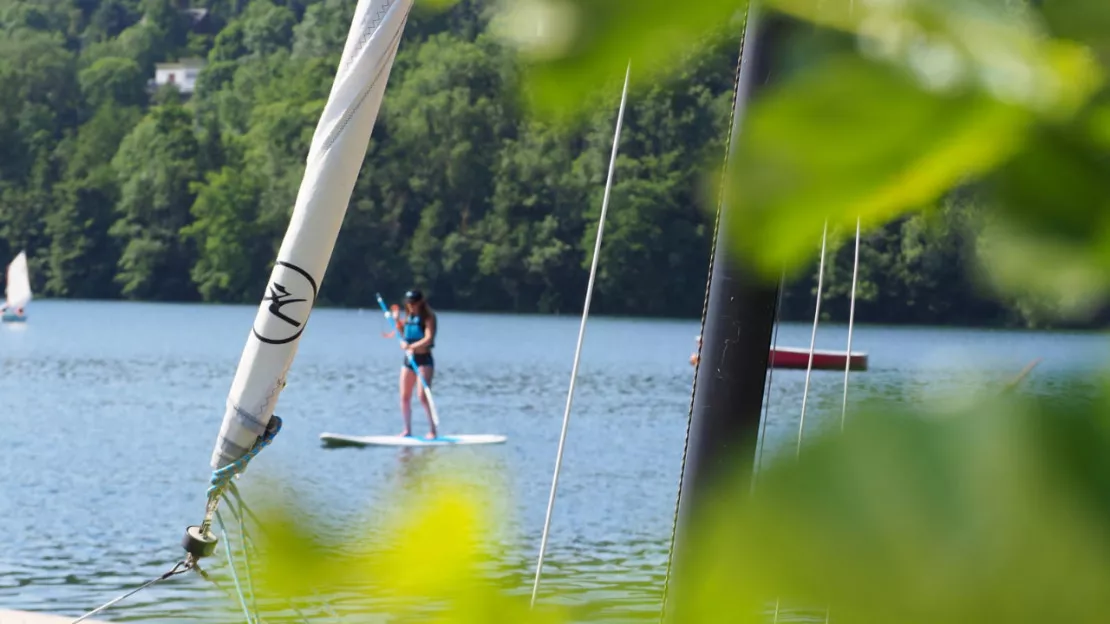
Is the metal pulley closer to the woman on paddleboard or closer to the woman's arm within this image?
the woman on paddleboard

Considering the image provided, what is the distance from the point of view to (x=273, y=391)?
10.2 feet

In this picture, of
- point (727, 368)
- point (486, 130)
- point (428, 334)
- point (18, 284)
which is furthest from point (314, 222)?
point (18, 284)

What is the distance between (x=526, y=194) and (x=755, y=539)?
79 cm

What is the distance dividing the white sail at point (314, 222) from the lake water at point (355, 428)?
39 cm

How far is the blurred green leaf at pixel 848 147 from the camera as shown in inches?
6.6

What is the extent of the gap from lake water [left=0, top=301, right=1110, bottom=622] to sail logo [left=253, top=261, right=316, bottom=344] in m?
0.40

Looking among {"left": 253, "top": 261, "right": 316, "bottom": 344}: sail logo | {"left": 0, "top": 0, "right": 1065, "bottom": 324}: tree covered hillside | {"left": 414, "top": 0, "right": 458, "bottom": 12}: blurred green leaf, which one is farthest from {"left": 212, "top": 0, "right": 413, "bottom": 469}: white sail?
{"left": 414, "top": 0, "right": 458, "bottom": 12}: blurred green leaf

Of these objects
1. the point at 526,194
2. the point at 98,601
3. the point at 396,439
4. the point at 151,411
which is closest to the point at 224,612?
the point at 526,194

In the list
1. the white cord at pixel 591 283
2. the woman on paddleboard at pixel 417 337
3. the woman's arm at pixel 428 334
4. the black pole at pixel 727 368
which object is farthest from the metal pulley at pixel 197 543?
the woman's arm at pixel 428 334

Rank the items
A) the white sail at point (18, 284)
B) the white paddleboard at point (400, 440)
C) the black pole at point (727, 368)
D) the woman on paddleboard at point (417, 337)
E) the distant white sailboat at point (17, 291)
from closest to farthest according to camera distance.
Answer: the black pole at point (727, 368), the woman on paddleboard at point (417, 337), the white paddleboard at point (400, 440), the white sail at point (18, 284), the distant white sailboat at point (17, 291)

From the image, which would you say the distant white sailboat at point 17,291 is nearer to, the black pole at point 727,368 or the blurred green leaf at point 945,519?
the black pole at point 727,368

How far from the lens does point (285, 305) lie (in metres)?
3.01

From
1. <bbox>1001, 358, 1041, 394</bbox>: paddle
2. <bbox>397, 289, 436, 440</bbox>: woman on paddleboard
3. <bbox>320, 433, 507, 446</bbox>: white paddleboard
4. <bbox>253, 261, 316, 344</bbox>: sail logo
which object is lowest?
<bbox>320, 433, 507, 446</bbox>: white paddleboard

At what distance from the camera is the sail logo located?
2971 mm
